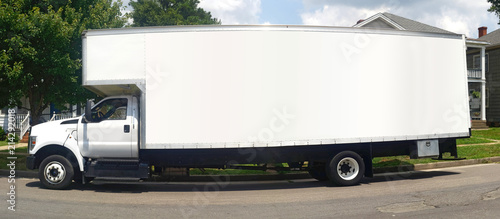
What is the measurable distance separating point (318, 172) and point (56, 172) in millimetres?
5923

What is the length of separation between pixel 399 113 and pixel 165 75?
17.0ft

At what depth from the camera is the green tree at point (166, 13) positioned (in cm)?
4425

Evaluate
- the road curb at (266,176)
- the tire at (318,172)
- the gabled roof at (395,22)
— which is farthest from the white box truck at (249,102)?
the gabled roof at (395,22)

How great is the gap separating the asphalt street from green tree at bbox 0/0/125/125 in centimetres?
293

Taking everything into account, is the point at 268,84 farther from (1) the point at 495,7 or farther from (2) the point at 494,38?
(2) the point at 494,38

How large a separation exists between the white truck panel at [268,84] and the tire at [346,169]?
19.6 inches

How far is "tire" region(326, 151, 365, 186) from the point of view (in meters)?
8.73

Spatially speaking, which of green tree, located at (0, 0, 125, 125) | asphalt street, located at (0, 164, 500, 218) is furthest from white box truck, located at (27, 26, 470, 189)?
green tree, located at (0, 0, 125, 125)

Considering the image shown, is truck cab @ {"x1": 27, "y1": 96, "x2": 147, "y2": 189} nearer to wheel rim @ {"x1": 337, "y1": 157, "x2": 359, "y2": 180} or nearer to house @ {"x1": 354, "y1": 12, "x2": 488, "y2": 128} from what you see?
wheel rim @ {"x1": 337, "y1": 157, "x2": 359, "y2": 180}

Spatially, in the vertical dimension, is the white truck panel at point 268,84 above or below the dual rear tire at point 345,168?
above

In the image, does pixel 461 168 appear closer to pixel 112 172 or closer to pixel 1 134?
pixel 112 172

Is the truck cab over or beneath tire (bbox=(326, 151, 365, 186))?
over

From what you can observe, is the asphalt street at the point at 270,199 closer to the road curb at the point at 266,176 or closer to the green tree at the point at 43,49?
the road curb at the point at 266,176

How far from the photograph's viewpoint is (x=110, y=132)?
8336 millimetres
